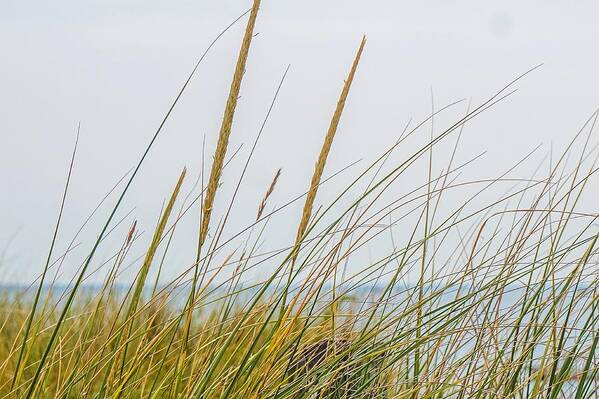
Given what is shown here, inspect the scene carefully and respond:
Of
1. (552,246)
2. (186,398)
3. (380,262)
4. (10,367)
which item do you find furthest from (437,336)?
(10,367)

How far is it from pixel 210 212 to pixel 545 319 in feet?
2.46

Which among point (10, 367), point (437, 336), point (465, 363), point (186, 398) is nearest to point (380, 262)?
point (437, 336)

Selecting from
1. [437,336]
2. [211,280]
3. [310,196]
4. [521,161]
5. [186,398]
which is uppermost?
[521,161]

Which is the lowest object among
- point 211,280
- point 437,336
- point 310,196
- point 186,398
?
point 186,398

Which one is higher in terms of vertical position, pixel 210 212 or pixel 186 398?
pixel 210 212

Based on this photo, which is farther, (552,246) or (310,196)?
(552,246)

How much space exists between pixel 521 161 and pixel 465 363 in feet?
1.55

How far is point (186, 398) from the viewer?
1.76 m

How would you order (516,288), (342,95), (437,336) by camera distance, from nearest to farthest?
(342,95) < (437,336) < (516,288)

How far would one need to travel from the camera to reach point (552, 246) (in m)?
2.05

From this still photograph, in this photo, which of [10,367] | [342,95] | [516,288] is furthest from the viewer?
[10,367]

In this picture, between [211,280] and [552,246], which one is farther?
[552,246]

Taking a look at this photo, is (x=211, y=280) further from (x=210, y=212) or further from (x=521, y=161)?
(x=521, y=161)

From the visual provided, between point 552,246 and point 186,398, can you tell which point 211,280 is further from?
point 552,246
